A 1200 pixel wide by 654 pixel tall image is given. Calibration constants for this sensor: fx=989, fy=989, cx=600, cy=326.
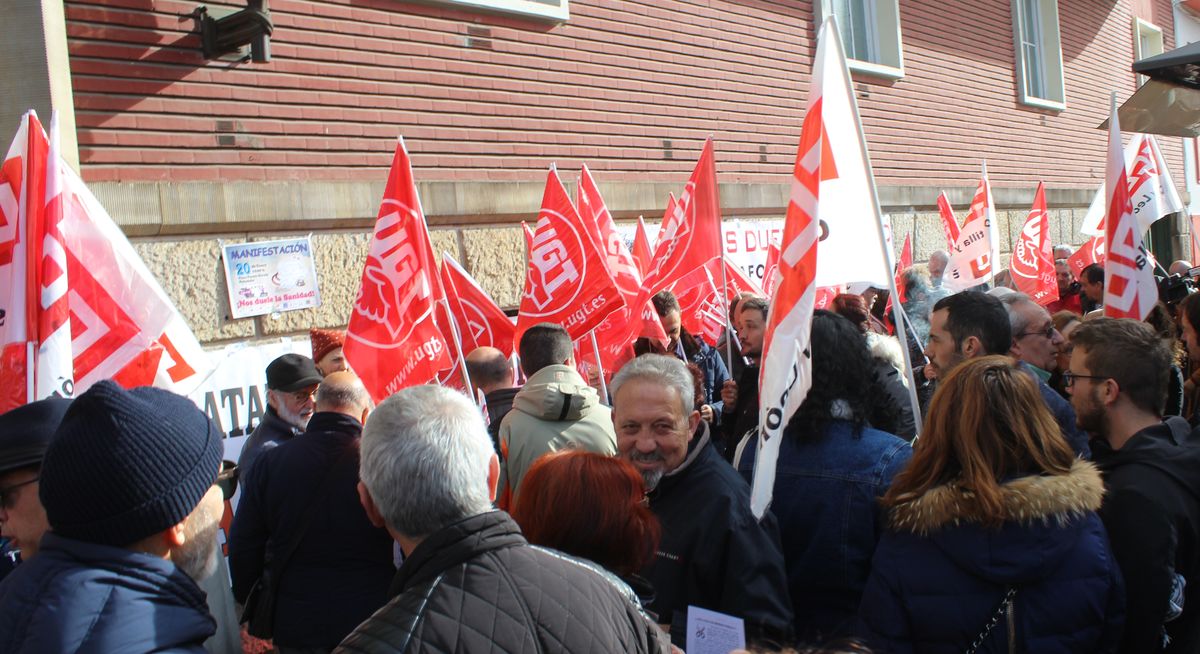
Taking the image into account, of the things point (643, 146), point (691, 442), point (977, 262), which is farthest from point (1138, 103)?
point (691, 442)

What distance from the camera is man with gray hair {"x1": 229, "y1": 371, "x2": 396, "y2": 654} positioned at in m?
3.33

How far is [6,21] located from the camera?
19.6 feet

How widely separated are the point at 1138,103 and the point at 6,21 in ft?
23.3

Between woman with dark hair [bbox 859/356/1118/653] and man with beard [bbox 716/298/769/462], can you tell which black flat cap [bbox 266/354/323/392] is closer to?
man with beard [bbox 716/298/769/462]

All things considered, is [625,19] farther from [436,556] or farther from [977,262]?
[436,556]

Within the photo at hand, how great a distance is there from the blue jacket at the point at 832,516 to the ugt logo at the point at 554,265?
2.93 meters

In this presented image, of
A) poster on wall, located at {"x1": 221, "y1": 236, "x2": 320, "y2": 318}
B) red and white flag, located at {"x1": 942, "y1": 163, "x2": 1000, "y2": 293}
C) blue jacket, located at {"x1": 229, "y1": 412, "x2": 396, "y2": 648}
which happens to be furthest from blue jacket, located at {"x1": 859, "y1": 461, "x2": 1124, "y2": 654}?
red and white flag, located at {"x1": 942, "y1": 163, "x2": 1000, "y2": 293}

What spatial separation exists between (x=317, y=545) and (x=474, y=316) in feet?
10.2

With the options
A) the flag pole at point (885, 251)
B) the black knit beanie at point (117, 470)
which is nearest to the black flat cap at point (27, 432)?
the black knit beanie at point (117, 470)

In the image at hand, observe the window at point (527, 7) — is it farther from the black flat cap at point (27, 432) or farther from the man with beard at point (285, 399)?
the black flat cap at point (27, 432)

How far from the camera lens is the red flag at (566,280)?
558 cm

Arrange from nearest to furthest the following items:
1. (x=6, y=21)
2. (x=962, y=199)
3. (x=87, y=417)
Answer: (x=87, y=417) < (x=6, y=21) < (x=962, y=199)

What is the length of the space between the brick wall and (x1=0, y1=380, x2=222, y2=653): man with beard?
513 cm

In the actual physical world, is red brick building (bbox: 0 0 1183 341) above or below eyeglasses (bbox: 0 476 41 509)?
above
